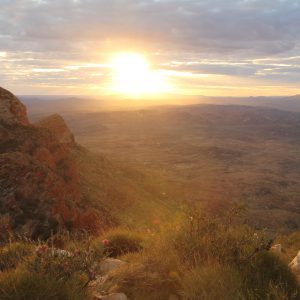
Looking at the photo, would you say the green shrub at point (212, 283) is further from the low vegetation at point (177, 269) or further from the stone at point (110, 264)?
the stone at point (110, 264)

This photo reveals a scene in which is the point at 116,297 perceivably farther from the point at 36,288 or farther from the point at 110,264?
the point at 110,264

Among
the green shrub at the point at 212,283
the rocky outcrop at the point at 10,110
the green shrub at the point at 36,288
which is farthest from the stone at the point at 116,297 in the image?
the rocky outcrop at the point at 10,110

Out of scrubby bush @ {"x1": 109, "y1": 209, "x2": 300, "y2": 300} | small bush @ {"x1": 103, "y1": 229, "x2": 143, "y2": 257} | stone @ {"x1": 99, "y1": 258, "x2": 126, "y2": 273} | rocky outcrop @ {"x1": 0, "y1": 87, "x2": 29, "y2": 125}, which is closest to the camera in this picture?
scrubby bush @ {"x1": 109, "y1": 209, "x2": 300, "y2": 300}

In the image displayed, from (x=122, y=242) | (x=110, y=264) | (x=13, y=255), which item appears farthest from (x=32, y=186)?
(x=110, y=264)

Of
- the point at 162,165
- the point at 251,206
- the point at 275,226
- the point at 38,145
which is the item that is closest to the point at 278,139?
the point at 162,165

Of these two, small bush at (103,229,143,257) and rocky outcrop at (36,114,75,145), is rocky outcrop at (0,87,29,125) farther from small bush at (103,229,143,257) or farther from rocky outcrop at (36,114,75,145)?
rocky outcrop at (36,114,75,145)

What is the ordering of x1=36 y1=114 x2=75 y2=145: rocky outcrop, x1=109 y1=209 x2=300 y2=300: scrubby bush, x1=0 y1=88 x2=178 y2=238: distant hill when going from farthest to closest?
x1=36 y1=114 x2=75 y2=145: rocky outcrop
x1=0 y1=88 x2=178 y2=238: distant hill
x1=109 y1=209 x2=300 y2=300: scrubby bush

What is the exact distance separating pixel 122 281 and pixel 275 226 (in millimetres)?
23756

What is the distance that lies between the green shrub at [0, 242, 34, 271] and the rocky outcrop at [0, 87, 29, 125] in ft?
22.6

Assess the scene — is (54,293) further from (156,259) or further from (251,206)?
(251,206)

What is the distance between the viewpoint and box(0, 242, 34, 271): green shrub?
4578 millimetres

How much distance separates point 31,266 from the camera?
3.83m

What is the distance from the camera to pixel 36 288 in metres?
3.52

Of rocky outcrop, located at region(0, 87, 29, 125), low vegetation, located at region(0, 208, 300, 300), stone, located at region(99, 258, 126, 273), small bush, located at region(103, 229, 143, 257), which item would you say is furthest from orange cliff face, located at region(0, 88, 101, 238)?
low vegetation, located at region(0, 208, 300, 300)
